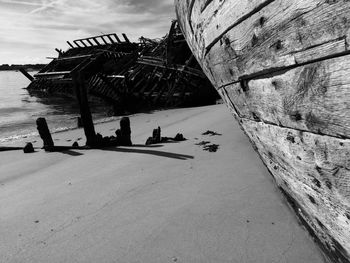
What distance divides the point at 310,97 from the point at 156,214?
211 cm

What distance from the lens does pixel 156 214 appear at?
117 inches

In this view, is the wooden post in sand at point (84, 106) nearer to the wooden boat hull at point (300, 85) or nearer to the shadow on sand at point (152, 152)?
the shadow on sand at point (152, 152)

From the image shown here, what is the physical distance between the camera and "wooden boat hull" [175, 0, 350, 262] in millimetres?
1019

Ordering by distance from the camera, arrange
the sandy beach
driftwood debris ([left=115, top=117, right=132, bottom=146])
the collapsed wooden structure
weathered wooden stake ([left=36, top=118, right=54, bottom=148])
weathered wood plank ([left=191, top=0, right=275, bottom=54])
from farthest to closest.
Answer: the collapsed wooden structure, weathered wooden stake ([left=36, top=118, right=54, bottom=148]), driftwood debris ([left=115, top=117, right=132, bottom=146]), the sandy beach, weathered wood plank ([left=191, top=0, right=275, bottom=54])

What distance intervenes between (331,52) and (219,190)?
8.26 feet

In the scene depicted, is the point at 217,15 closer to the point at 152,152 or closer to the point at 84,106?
the point at 152,152

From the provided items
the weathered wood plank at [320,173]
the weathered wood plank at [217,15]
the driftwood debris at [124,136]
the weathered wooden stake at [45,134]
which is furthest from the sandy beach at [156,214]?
the weathered wooden stake at [45,134]

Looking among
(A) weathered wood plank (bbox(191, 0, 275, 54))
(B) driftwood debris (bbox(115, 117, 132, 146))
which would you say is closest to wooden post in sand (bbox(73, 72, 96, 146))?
(B) driftwood debris (bbox(115, 117, 132, 146))

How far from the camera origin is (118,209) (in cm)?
319

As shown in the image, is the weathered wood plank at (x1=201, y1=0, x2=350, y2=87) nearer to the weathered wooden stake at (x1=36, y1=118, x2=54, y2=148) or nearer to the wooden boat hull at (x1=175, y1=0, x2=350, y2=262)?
the wooden boat hull at (x1=175, y1=0, x2=350, y2=262)

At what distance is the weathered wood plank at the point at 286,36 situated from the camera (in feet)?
3.20

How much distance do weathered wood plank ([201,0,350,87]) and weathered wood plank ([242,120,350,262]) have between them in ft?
0.95

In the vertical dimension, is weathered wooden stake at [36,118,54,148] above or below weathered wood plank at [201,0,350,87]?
below

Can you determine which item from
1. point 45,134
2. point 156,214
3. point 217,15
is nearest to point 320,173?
point 217,15
